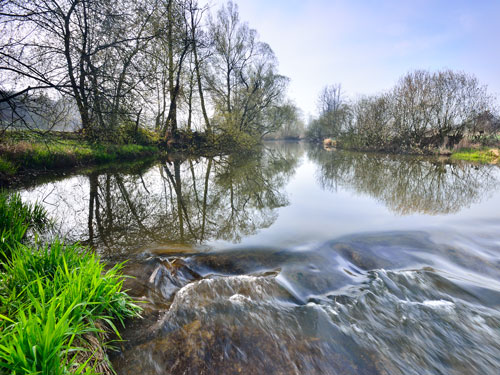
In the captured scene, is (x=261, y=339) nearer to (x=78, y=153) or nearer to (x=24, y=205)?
(x=24, y=205)

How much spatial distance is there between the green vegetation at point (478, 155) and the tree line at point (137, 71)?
57.8 feet

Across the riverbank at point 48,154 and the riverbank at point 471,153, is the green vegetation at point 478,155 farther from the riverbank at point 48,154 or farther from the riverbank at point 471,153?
the riverbank at point 48,154

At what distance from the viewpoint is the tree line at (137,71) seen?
17.5 ft

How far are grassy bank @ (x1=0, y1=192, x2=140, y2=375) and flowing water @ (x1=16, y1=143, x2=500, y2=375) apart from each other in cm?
25

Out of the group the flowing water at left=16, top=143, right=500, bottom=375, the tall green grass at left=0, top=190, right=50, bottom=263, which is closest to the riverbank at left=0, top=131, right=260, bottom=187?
the tall green grass at left=0, top=190, right=50, bottom=263

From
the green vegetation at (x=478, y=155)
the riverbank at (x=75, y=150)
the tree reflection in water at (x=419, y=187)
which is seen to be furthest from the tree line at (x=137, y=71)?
the green vegetation at (x=478, y=155)

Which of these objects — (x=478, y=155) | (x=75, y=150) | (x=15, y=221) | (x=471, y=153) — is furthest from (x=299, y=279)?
(x=471, y=153)

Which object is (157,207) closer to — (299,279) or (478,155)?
(299,279)

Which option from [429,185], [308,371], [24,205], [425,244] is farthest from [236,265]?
[429,185]

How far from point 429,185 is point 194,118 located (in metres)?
16.9

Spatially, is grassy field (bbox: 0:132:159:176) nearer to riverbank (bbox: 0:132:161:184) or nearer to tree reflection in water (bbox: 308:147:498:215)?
riverbank (bbox: 0:132:161:184)

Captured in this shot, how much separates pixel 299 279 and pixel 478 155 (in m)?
23.0

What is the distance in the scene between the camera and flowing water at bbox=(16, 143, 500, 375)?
2.22 meters

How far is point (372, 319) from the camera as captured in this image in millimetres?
2689
